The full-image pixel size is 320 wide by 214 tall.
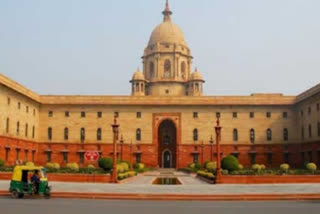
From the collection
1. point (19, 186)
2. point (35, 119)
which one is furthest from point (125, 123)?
point (19, 186)

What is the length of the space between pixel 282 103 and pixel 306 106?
15.5 ft

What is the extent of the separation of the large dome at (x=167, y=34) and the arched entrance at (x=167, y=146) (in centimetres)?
1452

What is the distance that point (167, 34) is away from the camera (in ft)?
224

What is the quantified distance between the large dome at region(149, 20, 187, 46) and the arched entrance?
14.5 metres

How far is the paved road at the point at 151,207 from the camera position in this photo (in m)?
13.9

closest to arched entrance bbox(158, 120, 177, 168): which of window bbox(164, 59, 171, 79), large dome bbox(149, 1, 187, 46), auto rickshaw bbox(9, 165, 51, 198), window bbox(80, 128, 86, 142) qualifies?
window bbox(164, 59, 171, 79)

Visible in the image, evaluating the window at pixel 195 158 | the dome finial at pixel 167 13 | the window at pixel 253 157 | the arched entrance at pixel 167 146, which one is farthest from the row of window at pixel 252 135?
the dome finial at pixel 167 13

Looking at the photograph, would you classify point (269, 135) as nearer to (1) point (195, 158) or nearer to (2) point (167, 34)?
(1) point (195, 158)

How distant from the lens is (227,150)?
5566 centimetres

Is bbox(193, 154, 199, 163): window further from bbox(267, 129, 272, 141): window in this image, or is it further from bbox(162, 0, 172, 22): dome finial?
bbox(162, 0, 172, 22): dome finial

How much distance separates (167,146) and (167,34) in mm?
17902

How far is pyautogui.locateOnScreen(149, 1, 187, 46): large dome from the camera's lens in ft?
222

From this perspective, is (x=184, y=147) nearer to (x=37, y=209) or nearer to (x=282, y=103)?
(x=282, y=103)

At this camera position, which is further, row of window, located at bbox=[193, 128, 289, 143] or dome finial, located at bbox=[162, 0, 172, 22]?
dome finial, located at bbox=[162, 0, 172, 22]
